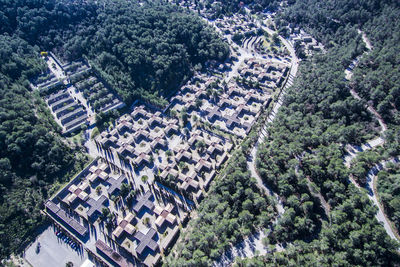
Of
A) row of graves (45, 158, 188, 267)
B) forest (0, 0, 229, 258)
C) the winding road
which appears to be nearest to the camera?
the winding road

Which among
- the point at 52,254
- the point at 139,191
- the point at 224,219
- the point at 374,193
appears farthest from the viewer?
the point at 139,191

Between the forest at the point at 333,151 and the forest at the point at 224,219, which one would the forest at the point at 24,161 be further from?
the forest at the point at 333,151

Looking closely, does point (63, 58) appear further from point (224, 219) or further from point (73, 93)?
point (224, 219)

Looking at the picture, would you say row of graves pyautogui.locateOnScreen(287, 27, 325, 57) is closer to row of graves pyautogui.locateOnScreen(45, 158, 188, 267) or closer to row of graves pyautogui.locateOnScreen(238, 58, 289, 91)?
row of graves pyautogui.locateOnScreen(238, 58, 289, 91)

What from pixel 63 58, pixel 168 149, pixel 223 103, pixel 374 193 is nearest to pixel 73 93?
pixel 63 58

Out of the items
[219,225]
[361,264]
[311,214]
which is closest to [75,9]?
[219,225]

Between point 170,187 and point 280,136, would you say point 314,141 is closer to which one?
point 280,136

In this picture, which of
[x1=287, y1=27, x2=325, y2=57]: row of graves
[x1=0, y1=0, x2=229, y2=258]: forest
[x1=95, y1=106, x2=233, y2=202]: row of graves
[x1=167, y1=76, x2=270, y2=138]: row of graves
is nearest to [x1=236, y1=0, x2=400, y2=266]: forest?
[x1=287, y1=27, x2=325, y2=57]: row of graves
